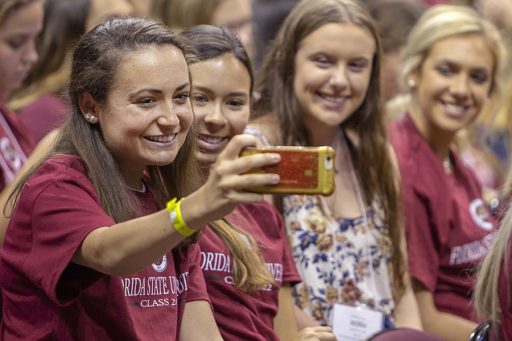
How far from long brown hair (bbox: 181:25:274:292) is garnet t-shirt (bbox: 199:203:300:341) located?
1.4 inches

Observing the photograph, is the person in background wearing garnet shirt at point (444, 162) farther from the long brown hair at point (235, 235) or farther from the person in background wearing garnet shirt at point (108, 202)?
the person in background wearing garnet shirt at point (108, 202)

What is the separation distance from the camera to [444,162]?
147 inches

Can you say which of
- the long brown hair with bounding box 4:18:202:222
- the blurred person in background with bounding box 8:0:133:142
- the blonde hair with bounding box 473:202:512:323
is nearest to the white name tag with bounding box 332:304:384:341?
the blonde hair with bounding box 473:202:512:323

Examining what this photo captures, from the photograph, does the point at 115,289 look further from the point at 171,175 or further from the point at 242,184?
the point at 242,184

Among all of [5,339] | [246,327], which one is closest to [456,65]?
[246,327]

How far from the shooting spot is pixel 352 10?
3.18m

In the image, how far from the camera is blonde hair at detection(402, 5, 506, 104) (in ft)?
12.2

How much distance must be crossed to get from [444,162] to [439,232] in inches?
14.8

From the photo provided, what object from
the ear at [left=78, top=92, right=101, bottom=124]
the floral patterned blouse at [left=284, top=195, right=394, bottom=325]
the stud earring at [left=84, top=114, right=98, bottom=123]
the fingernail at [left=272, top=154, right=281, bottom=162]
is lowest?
the floral patterned blouse at [left=284, top=195, right=394, bottom=325]

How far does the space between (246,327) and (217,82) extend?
2.11 ft

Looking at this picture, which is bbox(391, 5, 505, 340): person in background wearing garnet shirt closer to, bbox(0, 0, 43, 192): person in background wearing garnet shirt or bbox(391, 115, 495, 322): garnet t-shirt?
bbox(391, 115, 495, 322): garnet t-shirt

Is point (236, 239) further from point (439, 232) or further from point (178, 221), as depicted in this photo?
point (439, 232)

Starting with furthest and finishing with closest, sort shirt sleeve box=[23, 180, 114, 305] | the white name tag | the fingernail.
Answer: the white name tag < shirt sleeve box=[23, 180, 114, 305] < the fingernail

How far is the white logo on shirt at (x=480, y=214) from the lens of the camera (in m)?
3.62
